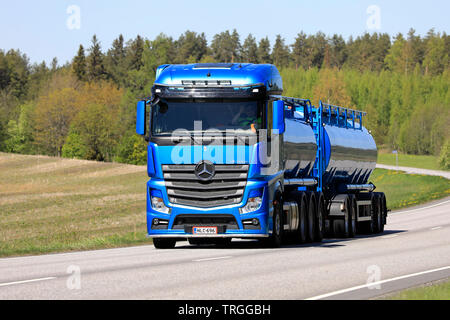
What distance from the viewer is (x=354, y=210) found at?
88.0ft

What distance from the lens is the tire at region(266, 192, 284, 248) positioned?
63.3 ft

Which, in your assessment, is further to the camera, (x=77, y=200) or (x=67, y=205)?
(x=77, y=200)

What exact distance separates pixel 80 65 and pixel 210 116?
182 meters

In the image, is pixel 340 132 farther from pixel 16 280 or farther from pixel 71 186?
pixel 71 186

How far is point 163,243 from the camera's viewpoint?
20.3 meters

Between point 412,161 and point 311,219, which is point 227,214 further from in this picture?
point 412,161

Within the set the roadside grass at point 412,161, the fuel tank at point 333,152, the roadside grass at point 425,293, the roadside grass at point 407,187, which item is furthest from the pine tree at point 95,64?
the roadside grass at point 425,293

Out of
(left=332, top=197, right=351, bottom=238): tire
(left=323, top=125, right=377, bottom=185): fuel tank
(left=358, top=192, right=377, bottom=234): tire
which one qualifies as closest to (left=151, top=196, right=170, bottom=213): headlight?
(left=323, top=125, right=377, bottom=185): fuel tank

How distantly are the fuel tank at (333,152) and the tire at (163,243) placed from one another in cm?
317

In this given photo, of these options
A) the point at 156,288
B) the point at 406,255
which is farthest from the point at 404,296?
the point at 406,255

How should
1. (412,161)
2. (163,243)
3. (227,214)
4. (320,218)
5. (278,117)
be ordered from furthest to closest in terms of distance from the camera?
(412,161) → (320,218) → (163,243) → (278,117) → (227,214)

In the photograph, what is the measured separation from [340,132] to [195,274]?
13815mm

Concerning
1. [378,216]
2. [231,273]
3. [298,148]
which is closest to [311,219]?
[298,148]

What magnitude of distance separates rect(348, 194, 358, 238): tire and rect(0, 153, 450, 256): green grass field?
6079mm
